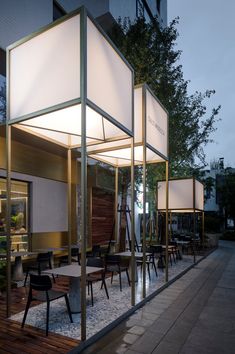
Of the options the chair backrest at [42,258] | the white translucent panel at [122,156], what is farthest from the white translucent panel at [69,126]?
the chair backrest at [42,258]

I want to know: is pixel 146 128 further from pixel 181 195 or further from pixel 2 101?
pixel 181 195

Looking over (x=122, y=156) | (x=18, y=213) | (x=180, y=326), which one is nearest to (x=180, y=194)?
(x=122, y=156)

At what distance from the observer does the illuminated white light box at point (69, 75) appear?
4.17 meters

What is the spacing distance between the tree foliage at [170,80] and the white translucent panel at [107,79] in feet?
19.7

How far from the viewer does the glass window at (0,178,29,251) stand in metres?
9.47

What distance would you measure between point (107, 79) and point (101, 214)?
1091cm

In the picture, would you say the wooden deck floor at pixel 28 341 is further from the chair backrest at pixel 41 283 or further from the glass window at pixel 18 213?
the glass window at pixel 18 213

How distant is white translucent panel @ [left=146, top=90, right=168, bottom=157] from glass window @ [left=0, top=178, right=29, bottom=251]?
17.2ft

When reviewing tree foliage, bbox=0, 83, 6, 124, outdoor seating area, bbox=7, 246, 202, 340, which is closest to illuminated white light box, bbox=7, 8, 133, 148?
outdoor seating area, bbox=7, 246, 202, 340

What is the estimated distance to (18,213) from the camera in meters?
9.96

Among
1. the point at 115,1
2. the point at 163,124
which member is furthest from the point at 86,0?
the point at 163,124

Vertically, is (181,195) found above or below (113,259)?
above

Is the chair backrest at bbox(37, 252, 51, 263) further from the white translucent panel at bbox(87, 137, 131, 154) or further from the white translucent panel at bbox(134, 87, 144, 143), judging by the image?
the white translucent panel at bbox(134, 87, 144, 143)

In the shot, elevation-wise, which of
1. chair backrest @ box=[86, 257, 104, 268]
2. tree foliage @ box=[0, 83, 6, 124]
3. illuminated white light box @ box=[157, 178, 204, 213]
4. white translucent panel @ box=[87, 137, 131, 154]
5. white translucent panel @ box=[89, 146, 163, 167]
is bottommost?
chair backrest @ box=[86, 257, 104, 268]
